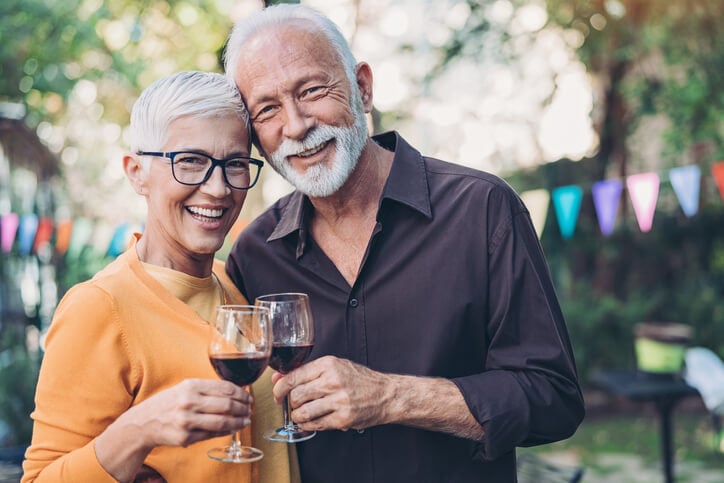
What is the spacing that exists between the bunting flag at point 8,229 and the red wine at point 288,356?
756 centimetres

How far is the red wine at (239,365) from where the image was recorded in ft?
5.80

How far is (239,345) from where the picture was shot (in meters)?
1.78

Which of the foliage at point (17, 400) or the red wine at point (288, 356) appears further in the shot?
the foliage at point (17, 400)

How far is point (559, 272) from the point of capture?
32.9 ft

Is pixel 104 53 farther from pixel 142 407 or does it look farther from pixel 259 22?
pixel 142 407

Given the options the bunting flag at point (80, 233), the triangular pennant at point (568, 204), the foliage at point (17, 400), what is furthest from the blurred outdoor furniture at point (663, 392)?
the bunting flag at point (80, 233)

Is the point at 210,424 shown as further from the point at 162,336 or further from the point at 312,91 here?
the point at 312,91

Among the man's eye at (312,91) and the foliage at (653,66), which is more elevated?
the foliage at (653,66)

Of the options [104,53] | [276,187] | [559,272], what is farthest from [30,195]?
[559,272]

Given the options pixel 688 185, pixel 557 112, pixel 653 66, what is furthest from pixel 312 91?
pixel 557 112

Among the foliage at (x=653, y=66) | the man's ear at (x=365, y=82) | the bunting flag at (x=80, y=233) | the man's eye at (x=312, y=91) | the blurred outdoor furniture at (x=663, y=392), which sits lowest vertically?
the blurred outdoor furniture at (x=663, y=392)

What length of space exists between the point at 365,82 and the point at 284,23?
1.24 feet

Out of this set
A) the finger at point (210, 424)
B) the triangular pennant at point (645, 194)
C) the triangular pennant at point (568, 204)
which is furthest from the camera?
the triangular pennant at point (568, 204)

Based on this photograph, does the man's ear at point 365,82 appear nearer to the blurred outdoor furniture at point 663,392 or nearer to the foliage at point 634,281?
the blurred outdoor furniture at point 663,392
